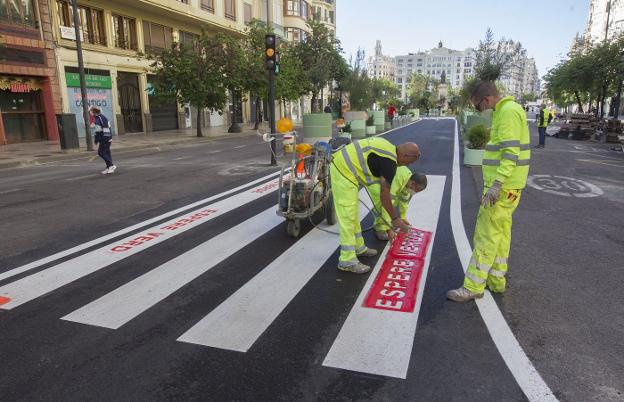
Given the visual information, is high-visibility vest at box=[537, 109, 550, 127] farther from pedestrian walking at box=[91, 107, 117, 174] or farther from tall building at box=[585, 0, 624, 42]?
tall building at box=[585, 0, 624, 42]

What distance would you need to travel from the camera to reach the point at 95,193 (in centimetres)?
910

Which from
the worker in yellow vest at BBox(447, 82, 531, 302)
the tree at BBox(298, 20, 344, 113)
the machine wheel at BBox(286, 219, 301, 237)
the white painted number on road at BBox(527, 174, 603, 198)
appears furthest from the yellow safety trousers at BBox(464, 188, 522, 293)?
the tree at BBox(298, 20, 344, 113)

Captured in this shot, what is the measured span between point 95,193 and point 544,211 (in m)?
8.59

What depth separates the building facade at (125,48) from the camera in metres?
22.6

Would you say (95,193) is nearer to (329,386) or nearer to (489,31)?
(329,386)

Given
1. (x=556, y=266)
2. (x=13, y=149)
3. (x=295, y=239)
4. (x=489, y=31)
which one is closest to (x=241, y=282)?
(x=295, y=239)

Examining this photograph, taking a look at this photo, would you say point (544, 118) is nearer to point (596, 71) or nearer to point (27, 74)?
point (596, 71)

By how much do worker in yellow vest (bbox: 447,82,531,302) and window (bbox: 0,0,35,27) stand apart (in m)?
22.2

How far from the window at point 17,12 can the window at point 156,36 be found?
7.66 metres

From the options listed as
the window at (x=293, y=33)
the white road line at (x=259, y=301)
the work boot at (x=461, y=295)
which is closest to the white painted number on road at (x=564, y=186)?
the work boot at (x=461, y=295)

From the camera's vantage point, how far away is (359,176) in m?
4.48

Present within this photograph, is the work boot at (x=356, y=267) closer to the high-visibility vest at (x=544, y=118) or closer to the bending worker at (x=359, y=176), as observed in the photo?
the bending worker at (x=359, y=176)

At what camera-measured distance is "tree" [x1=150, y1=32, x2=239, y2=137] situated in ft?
76.4

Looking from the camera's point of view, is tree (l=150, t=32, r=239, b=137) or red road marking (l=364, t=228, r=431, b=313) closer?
red road marking (l=364, t=228, r=431, b=313)
